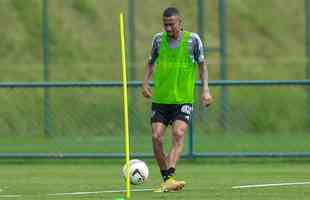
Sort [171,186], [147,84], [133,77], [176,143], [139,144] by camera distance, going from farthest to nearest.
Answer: [133,77] < [139,144] < [147,84] < [176,143] < [171,186]

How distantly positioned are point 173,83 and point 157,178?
2.39 meters

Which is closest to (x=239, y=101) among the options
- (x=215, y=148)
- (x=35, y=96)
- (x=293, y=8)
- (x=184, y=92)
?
(x=35, y=96)

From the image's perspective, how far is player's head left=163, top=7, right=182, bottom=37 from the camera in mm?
13477

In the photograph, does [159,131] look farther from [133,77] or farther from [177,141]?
[133,77]

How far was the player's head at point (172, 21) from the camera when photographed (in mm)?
13477

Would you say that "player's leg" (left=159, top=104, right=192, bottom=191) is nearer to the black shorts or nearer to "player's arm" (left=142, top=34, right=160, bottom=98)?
the black shorts

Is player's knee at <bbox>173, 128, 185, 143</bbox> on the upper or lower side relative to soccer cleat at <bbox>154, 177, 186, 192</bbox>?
upper

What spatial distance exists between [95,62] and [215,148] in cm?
1384

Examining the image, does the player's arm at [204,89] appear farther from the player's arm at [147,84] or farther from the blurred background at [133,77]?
the blurred background at [133,77]

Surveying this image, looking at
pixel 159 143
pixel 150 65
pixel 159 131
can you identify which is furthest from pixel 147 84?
pixel 159 143

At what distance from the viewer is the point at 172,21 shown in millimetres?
13516

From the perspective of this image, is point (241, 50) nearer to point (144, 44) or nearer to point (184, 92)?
point (144, 44)

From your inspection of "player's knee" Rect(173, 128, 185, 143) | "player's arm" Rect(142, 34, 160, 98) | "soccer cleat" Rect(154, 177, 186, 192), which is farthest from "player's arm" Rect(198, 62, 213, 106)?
"soccer cleat" Rect(154, 177, 186, 192)

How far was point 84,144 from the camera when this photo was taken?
2119 centimetres
